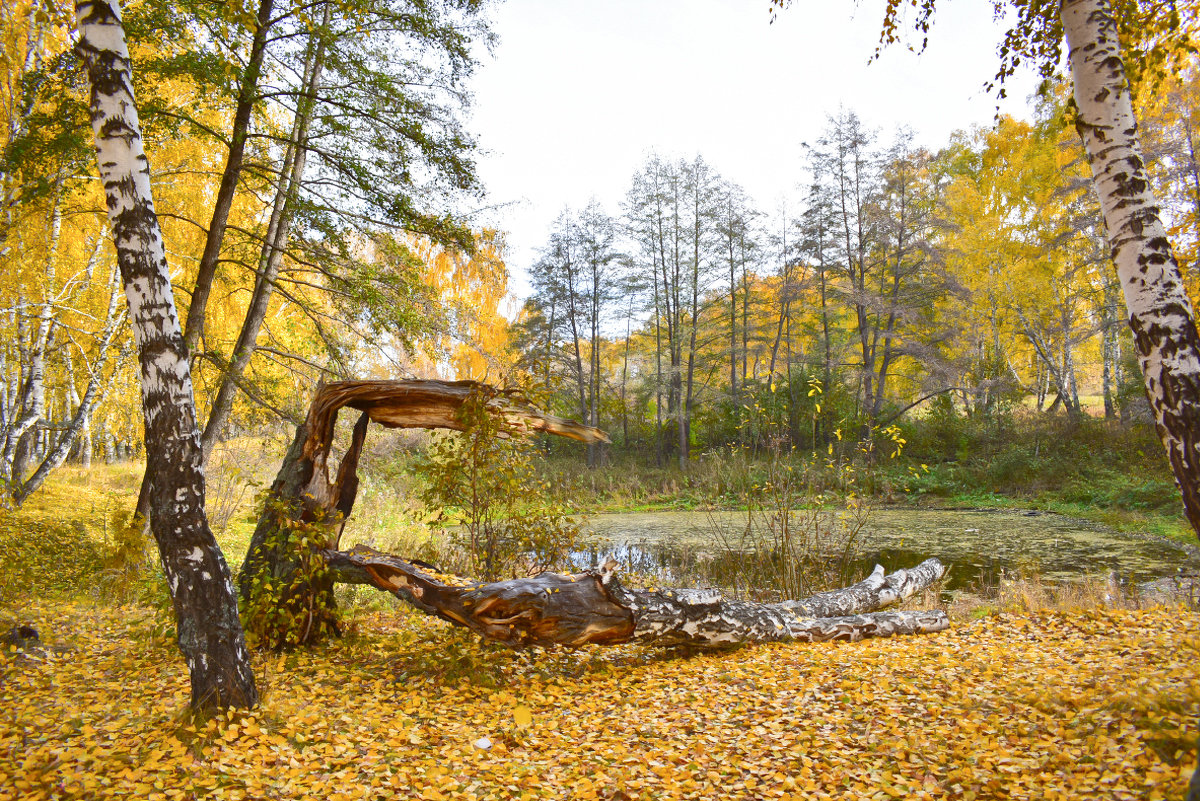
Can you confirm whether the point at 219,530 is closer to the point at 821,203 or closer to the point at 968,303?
the point at 821,203

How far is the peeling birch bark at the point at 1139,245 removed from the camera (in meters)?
2.53

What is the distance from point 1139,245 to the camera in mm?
2670

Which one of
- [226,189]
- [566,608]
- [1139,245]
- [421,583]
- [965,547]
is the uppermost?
[226,189]

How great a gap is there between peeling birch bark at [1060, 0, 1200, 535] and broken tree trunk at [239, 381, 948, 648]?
2.96 metres

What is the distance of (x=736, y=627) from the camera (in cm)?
475

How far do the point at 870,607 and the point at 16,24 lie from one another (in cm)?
1042

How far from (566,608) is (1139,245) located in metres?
3.59

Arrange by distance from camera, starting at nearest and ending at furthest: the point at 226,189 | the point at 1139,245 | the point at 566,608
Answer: the point at 1139,245
the point at 566,608
the point at 226,189

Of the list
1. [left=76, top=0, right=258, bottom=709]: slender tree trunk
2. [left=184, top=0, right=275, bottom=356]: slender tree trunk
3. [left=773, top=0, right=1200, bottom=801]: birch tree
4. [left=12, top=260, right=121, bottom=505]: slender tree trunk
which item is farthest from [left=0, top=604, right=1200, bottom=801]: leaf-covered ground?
[left=12, top=260, right=121, bottom=505]: slender tree trunk

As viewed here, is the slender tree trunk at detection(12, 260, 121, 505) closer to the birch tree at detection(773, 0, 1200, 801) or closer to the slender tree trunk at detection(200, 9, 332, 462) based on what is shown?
the slender tree trunk at detection(200, 9, 332, 462)

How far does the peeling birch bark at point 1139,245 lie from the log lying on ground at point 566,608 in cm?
292

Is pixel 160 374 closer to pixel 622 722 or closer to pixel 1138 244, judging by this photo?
pixel 622 722

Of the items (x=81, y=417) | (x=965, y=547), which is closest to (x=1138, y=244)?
(x=965, y=547)

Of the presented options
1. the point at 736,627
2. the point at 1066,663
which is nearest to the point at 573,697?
the point at 736,627
